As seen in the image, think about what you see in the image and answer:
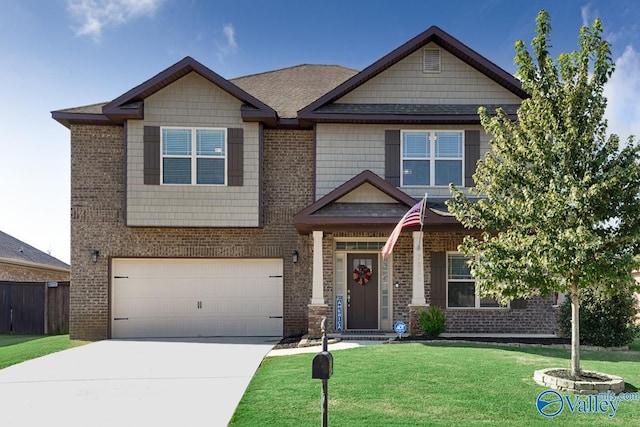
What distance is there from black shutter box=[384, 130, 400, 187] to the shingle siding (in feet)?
6.69

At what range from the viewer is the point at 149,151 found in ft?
45.2

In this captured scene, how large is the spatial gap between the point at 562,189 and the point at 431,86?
723 centimetres

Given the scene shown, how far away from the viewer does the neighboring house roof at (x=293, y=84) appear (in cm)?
1552

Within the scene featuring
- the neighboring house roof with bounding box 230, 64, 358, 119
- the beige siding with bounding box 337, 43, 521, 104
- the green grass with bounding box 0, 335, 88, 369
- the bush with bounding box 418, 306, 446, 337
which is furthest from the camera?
the neighboring house roof with bounding box 230, 64, 358, 119

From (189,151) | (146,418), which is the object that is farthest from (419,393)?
(189,151)

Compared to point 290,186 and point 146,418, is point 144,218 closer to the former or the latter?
point 290,186

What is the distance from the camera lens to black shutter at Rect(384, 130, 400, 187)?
1423 cm

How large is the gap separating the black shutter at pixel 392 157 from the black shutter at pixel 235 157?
12.5 ft

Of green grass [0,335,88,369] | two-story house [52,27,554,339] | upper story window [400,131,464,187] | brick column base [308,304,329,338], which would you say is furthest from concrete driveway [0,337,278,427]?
upper story window [400,131,464,187]

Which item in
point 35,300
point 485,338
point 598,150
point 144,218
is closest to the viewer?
point 598,150

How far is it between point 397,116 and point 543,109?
5.88 metres

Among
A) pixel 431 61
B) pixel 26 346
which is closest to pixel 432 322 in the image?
pixel 431 61
